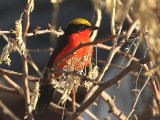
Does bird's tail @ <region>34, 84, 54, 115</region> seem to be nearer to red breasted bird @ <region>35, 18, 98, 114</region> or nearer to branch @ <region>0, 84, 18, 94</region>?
red breasted bird @ <region>35, 18, 98, 114</region>

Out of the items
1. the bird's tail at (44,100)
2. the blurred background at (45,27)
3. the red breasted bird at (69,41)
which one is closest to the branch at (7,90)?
the bird's tail at (44,100)

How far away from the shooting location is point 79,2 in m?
7.34

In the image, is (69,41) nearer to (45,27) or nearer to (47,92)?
(47,92)

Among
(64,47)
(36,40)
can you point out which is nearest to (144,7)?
(64,47)

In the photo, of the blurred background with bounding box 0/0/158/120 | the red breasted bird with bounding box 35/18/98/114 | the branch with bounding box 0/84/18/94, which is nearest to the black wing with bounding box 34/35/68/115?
the red breasted bird with bounding box 35/18/98/114

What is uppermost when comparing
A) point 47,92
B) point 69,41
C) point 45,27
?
point 69,41

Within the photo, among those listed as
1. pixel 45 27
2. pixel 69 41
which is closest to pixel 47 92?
pixel 69 41

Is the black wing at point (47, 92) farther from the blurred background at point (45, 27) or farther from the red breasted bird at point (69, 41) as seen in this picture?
the blurred background at point (45, 27)

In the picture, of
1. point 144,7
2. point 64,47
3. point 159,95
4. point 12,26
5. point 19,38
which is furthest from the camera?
point 12,26

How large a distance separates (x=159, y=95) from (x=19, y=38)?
68 cm

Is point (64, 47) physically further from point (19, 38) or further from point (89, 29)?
point (19, 38)

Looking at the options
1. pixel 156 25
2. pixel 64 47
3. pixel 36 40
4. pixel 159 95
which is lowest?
pixel 36 40

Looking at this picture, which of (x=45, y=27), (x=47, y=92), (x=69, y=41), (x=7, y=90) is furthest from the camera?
(x=45, y=27)

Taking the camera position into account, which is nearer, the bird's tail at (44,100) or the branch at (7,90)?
the branch at (7,90)
